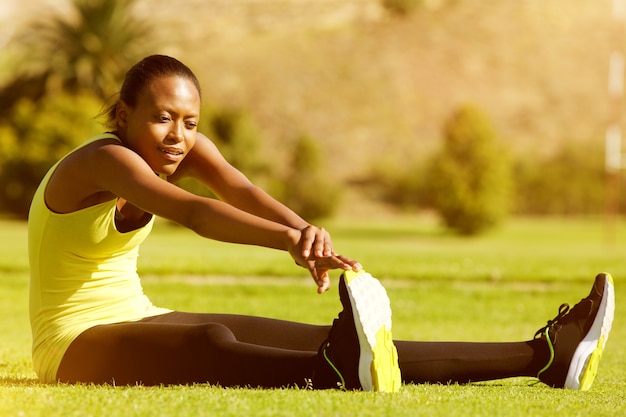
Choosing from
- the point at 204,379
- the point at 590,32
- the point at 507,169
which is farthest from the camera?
the point at 590,32

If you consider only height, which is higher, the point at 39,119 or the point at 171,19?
the point at 171,19

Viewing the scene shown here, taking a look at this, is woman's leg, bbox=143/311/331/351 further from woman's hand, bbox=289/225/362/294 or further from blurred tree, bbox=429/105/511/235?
blurred tree, bbox=429/105/511/235

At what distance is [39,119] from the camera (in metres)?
32.2

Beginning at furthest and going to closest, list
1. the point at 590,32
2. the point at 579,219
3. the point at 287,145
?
the point at 590,32, the point at 287,145, the point at 579,219

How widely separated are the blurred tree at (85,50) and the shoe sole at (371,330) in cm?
3308

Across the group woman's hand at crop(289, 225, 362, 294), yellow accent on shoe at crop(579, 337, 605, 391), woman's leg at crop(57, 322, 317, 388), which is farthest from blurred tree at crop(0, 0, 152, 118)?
woman's hand at crop(289, 225, 362, 294)

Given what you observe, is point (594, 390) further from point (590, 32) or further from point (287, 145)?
point (590, 32)

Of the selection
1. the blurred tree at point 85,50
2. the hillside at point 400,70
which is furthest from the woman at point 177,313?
the hillside at point 400,70

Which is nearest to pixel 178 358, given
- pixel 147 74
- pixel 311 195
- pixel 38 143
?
pixel 147 74

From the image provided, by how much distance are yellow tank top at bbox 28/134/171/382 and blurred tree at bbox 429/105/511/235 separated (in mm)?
23800

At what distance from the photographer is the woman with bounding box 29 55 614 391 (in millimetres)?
3021

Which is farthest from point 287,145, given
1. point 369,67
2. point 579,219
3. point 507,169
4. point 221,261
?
point 221,261

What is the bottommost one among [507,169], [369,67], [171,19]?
[507,169]

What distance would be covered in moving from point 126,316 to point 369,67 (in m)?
59.6
